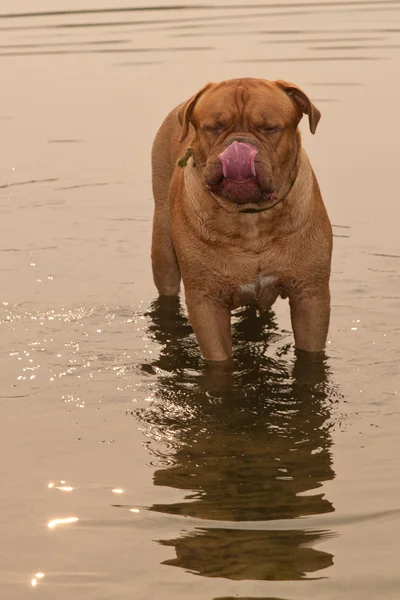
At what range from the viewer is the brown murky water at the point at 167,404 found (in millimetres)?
4680

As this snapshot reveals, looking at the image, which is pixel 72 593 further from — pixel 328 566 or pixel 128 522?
pixel 328 566

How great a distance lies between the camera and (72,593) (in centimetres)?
447

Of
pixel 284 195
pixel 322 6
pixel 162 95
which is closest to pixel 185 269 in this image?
pixel 284 195

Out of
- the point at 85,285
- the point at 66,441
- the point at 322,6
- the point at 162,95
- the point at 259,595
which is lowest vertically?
the point at 259,595

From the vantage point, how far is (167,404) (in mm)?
6492

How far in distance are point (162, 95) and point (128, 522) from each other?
10495 millimetres

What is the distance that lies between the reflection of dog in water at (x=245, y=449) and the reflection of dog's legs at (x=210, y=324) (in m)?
0.11

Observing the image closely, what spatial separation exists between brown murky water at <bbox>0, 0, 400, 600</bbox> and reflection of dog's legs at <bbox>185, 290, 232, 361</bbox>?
17 centimetres

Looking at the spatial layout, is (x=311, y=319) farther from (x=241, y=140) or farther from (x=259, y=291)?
(x=241, y=140)

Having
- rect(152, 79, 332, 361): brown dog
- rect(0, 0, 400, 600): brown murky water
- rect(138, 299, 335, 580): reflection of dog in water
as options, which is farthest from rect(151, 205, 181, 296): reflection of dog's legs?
rect(152, 79, 332, 361): brown dog

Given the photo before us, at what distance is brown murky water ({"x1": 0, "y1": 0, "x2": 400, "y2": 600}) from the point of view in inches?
184

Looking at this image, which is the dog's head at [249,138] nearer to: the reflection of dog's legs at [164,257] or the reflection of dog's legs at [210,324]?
the reflection of dog's legs at [210,324]

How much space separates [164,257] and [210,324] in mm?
1664

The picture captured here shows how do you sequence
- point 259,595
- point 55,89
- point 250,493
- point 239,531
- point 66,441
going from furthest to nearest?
point 55,89 < point 66,441 < point 250,493 < point 239,531 < point 259,595
